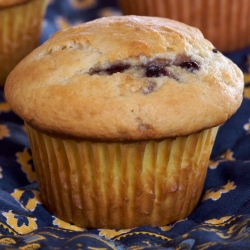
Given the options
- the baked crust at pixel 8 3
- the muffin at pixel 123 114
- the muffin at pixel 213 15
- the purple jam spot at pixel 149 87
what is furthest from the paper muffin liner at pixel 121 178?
the muffin at pixel 213 15

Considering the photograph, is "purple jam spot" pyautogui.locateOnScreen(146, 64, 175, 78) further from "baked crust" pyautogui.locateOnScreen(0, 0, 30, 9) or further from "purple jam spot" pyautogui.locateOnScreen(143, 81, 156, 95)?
"baked crust" pyautogui.locateOnScreen(0, 0, 30, 9)

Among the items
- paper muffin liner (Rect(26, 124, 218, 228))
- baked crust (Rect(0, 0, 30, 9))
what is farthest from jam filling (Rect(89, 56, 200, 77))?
baked crust (Rect(0, 0, 30, 9))

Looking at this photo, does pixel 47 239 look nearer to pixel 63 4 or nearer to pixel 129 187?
pixel 129 187

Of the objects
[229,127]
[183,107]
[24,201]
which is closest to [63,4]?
[229,127]

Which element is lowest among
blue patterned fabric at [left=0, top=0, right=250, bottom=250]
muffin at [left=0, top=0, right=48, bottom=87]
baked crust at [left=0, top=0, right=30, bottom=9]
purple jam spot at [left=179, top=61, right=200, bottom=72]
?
blue patterned fabric at [left=0, top=0, right=250, bottom=250]

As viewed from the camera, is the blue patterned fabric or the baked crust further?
the baked crust

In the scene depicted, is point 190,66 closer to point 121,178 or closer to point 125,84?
point 125,84
